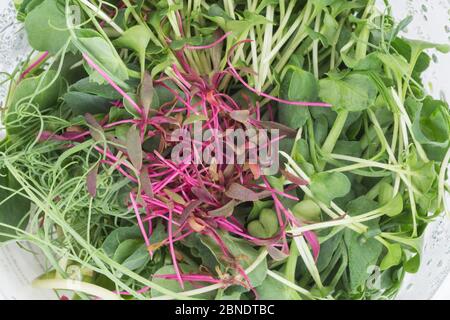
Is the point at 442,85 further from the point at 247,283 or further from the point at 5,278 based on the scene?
the point at 5,278

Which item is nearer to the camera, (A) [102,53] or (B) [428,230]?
(A) [102,53]

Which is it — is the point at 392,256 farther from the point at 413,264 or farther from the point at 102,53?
the point at 102,53

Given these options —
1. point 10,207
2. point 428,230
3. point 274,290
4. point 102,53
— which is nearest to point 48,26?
point 102,53

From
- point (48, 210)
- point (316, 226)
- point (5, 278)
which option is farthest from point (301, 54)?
point (5, 278)

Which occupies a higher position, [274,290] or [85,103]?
[85,103]

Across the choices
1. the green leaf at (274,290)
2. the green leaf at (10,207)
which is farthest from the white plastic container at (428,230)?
the green leaf at (274,290)

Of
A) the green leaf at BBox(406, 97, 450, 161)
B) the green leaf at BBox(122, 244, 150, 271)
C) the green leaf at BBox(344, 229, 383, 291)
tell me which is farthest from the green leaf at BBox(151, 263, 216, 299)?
the green leaf at BBox(406, 97, 450, 161)

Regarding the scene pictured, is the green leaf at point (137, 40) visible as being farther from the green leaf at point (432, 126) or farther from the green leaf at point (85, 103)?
the green leaf at point (432, 126)
